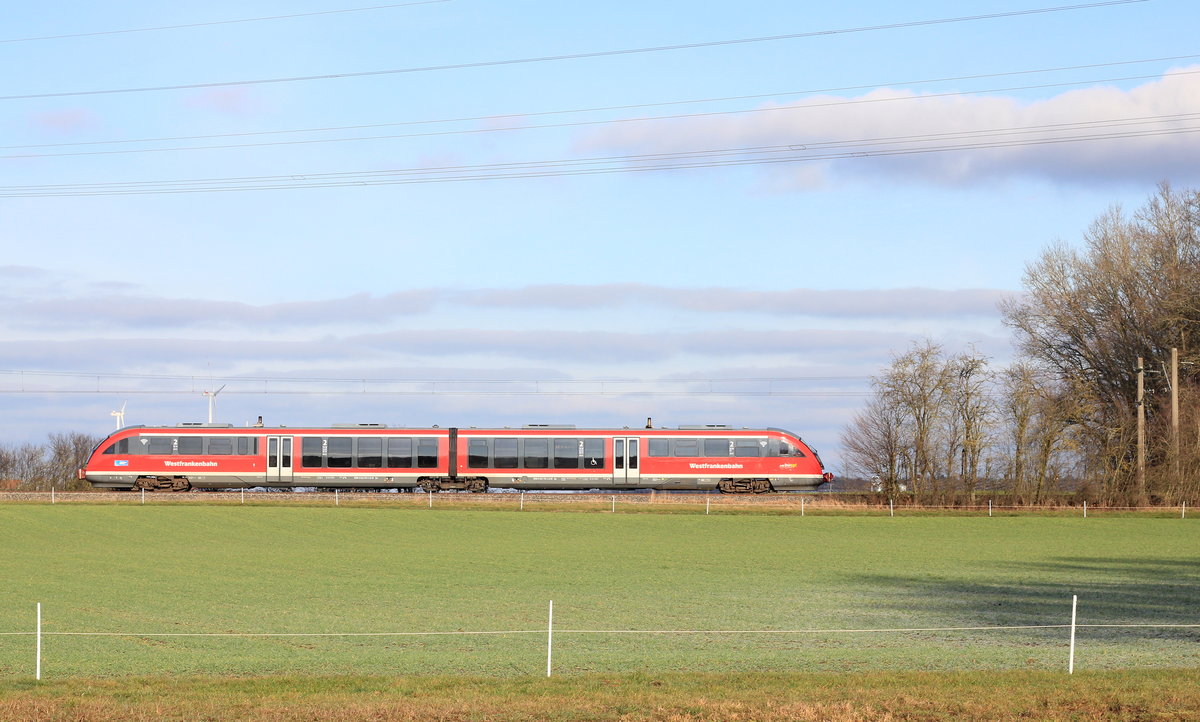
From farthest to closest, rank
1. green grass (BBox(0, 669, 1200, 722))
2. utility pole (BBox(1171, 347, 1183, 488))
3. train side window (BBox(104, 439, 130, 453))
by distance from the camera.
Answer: train side window (BBox(104, 439, 130, 453)), utility pole (BBox(1171, 347, 1183, 488)), green grass (BBox(0, 669, 1200, 722))

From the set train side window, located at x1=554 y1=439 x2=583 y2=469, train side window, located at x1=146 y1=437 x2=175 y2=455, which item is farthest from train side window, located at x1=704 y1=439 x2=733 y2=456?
train side window, located at x1=146 y1=437 x2=175 y2=455

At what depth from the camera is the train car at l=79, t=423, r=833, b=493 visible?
203 feet

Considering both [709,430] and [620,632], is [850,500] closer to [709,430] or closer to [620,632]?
[709,430]

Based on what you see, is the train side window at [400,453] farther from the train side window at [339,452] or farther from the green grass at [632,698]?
the green grass at [632,698]

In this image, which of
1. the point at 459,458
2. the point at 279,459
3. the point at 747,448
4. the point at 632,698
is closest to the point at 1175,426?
the point at 747,448

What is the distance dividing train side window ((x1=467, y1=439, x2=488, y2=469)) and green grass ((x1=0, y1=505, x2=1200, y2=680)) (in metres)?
5.41

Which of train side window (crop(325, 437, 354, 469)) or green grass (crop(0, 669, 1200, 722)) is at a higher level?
train side window (crop(325, 437, 354, 469))

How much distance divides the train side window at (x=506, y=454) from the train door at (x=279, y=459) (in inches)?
394

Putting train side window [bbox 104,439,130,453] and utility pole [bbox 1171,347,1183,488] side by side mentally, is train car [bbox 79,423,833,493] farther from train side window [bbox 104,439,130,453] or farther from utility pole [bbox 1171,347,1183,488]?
utility pole [bbox 1171,347,1183,488]

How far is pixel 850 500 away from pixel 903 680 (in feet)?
148

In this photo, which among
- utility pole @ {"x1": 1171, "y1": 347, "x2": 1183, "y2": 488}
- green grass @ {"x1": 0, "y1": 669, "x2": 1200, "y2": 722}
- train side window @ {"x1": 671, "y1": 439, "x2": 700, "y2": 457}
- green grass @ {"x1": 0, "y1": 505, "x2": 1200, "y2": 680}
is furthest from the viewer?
train side window @ {"x1": 671, "y1": 439, "x2": 700, "y2": 457}

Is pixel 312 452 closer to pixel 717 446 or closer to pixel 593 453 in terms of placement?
pixel 593 453

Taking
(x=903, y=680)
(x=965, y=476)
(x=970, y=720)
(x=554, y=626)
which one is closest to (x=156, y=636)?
(x=554, y=626)

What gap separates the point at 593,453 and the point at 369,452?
1090cm
